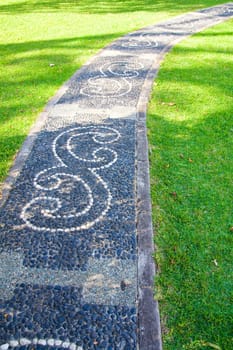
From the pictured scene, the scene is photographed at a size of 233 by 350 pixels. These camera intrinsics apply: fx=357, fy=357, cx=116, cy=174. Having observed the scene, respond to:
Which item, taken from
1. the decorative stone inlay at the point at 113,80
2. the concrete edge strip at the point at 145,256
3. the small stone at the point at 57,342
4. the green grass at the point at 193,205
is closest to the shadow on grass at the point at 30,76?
the decorative stone inlay at the point at 113,80

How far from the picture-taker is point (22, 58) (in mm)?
8609

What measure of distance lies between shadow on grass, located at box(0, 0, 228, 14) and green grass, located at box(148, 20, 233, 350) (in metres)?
8.26

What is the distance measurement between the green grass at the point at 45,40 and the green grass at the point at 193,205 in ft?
6.74

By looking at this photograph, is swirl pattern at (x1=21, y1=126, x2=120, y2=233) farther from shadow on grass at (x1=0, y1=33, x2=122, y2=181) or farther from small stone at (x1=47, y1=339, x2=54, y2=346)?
small stone at (x1=47, y1=339, x2=54, y2=346)

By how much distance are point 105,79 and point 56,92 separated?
1.22 m

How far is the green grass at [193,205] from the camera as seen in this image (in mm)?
2793

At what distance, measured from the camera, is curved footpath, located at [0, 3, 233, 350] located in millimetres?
2703

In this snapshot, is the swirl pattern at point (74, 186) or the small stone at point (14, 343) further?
the swirl pattern at point (74, 186)

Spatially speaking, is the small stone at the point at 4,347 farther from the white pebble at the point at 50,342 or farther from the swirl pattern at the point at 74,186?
the swirl pattern at the point at 74,186

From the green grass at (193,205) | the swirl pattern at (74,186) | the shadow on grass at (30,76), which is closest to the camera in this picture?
the green grass at (193,205)

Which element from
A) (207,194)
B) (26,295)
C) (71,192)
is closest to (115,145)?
(71,192)

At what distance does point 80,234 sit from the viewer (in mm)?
3568

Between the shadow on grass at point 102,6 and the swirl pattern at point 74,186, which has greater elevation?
the shadow on grass at point 102,6

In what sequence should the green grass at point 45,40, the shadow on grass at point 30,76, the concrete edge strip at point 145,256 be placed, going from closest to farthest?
the concrete edge strip at point 145,256 < the shadow on grass at point 30,76 < the green grass at point 45,40
